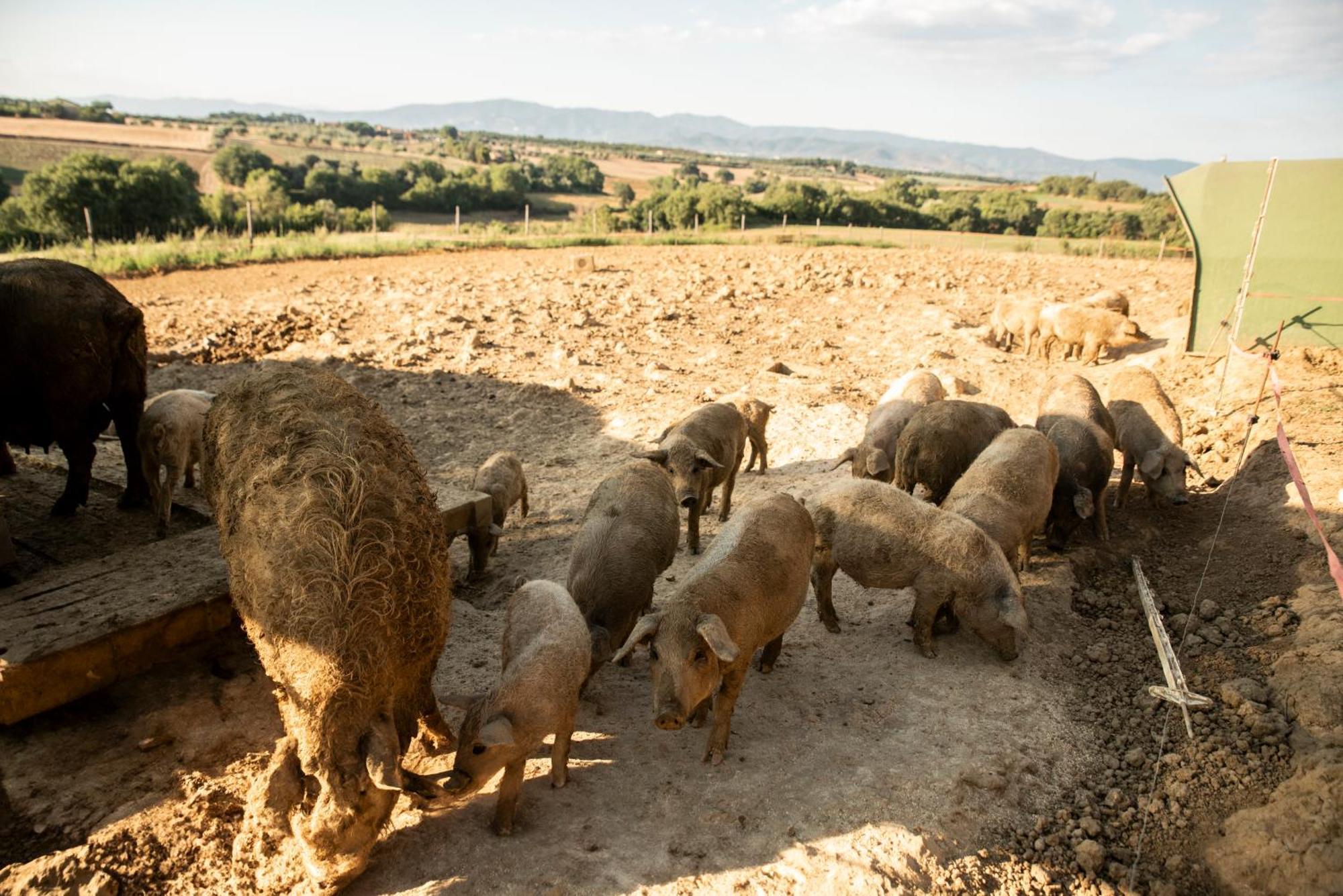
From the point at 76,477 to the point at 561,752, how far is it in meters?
5.40

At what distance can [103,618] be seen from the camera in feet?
16.9

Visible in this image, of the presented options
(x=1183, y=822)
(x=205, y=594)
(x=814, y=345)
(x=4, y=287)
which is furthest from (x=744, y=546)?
(x=814, y=345)

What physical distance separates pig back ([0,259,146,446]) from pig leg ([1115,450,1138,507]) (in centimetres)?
1021

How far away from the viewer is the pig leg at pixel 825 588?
699 centimetres

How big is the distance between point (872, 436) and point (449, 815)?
21.5ft

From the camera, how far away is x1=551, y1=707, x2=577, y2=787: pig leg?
4766mm

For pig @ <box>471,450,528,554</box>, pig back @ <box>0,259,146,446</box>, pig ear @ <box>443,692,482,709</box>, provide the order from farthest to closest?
pig @ <box>471,450,528,554</box> < pig back @ <box>0,259,146,446</box> < pig ear @ <box>443,692,482,709</box>

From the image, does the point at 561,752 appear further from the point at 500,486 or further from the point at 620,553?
the point at 500,486

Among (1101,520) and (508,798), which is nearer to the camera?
(508,798)

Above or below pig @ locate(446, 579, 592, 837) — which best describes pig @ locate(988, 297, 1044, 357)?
above

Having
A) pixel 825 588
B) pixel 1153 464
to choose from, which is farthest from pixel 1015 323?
pixel 825 588

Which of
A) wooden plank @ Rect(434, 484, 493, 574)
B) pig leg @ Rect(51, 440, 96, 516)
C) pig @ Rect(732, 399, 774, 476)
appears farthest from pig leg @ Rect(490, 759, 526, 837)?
pig @ Rect(732, 399, 774, 476)

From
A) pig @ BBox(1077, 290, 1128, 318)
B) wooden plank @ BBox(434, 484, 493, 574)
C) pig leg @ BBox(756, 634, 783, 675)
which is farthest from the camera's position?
pig @ BBox(1077, 290, 1128, 318)

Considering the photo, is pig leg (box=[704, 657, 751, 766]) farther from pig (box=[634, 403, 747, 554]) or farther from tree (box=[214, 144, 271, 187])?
tree (box=[214, 144, 271, 187])
